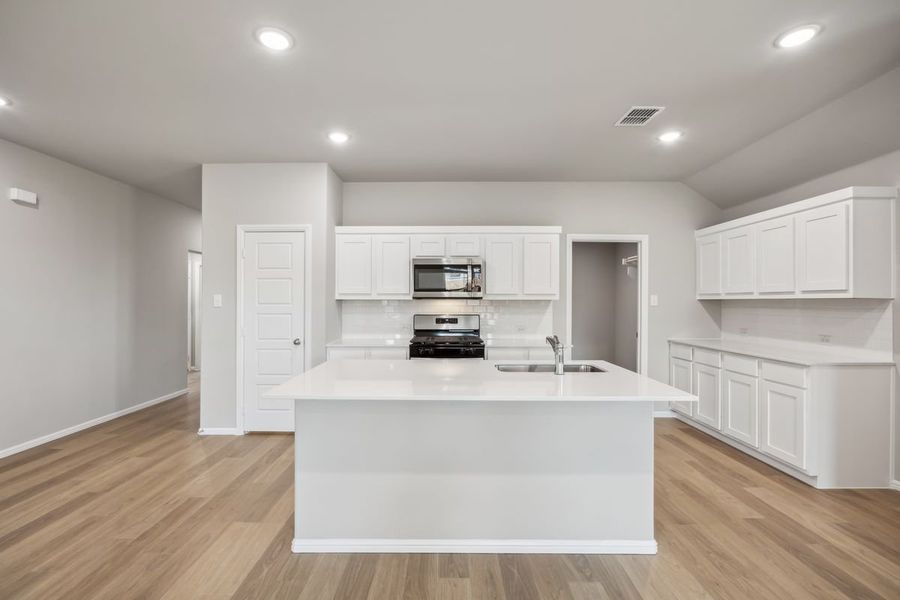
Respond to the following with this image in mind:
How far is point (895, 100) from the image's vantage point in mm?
2742

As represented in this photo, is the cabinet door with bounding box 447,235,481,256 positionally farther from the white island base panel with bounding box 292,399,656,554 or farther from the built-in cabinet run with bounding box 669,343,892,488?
Result: the built-in cabinet run with bounding box 669,343,892,488

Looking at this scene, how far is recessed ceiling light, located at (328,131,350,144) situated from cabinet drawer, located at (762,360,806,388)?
4.00m

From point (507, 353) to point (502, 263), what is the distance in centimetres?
98

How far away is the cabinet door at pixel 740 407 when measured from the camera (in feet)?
11.9

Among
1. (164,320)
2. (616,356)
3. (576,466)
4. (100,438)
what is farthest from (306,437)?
(616,356)

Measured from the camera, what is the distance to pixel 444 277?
4480 mm

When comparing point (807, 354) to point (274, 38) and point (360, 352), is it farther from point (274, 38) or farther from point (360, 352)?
point (274, 38)

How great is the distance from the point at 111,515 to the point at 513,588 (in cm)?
A: 255

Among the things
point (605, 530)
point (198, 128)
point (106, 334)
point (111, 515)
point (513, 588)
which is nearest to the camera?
point (513, 588)

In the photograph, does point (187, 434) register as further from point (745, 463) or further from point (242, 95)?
point (745, 463)

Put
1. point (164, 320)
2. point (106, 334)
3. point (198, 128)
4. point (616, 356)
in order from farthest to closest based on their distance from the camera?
point (616, 356)
point (164, 320)
point (106, 334)
point (198, 128)

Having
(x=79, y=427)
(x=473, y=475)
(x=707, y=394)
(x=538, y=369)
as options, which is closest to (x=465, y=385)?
(x=473, y=475)

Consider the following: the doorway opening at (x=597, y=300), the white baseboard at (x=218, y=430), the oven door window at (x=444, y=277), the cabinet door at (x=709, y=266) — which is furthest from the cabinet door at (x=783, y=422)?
the white baseboard at (x=218, y=430)

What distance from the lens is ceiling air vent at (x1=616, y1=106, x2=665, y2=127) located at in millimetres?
3072
